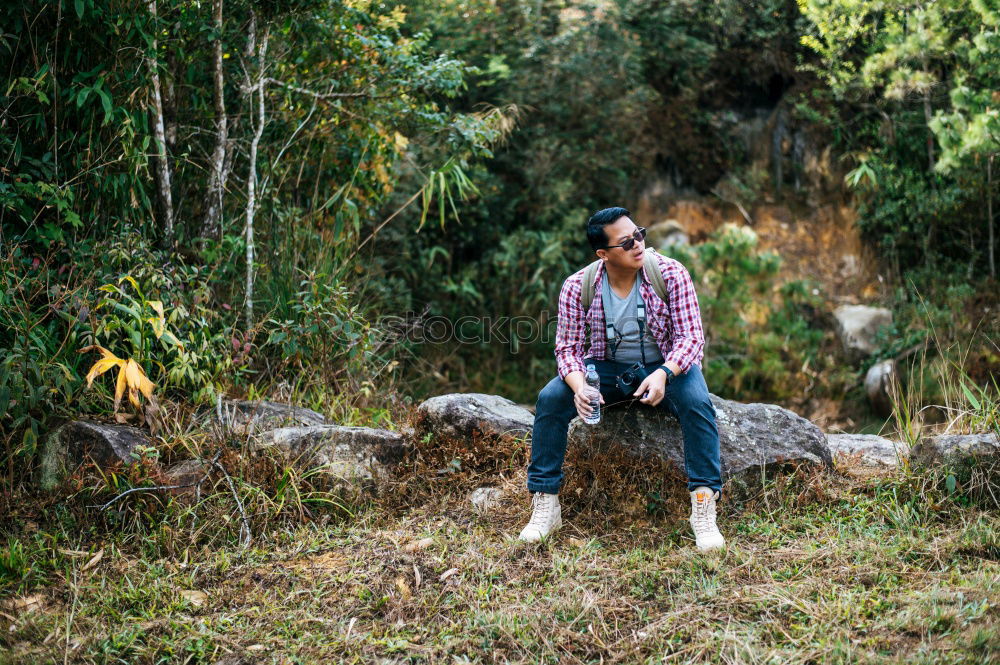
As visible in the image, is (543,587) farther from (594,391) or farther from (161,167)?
(161,167)

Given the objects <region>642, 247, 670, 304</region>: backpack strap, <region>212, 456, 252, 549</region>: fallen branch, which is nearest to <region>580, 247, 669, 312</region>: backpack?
<region>642, 247, 670, 304</region>: backpack strap

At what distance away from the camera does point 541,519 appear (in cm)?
339

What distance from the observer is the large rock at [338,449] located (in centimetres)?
378

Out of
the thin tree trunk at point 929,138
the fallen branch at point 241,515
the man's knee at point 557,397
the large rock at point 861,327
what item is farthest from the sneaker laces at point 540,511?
the thin tree trunk at point 929,138

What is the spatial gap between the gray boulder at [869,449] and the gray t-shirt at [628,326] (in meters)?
1.15

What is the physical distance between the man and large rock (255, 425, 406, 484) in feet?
2.78

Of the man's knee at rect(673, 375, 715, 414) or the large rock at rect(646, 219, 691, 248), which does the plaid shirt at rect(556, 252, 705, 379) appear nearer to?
the man's knee at rect(673, 375, 715, 414)

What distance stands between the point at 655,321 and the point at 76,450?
2.54m

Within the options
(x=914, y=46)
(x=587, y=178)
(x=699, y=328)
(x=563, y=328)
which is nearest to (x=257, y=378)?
(x=563, y=328)

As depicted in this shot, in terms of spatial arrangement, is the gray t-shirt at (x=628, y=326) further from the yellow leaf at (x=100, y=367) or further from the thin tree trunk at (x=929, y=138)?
the thin tree trunk at (x=929, y=138)

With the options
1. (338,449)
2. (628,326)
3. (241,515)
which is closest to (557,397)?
(628,326)

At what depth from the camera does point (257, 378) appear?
463 cm

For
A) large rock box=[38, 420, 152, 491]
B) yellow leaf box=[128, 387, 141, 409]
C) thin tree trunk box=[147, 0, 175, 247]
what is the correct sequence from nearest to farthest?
large rock box=[38, 420, 152, 491] → yellow leaf box=[128, 387, 141, 409] → thin tree trunk box=[147, 0, 175, 247]

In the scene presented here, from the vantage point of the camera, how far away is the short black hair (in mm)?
3326
